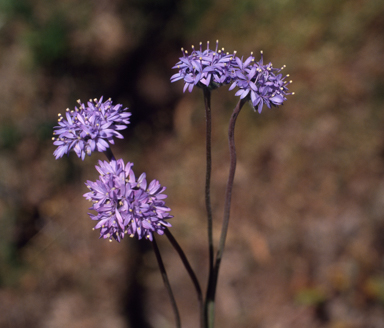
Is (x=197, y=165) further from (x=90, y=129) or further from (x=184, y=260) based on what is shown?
(x=90, y=129)

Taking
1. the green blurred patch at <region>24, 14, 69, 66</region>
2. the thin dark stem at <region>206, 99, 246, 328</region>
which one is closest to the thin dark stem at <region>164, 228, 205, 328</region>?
the thin dark stem at <region>206, 99, 246, 328</region>

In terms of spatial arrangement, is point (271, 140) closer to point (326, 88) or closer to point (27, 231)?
point (326, 88)

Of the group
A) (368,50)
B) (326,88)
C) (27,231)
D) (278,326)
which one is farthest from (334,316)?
(27,231)

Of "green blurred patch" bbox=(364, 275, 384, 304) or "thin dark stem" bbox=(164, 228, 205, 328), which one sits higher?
"green blurred patch" bbox=(364, 275, 384, 304)

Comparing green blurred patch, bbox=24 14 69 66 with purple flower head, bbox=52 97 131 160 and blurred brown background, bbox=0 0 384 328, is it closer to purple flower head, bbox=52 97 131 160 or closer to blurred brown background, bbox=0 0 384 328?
blurred brown background, bbox=0 0 384 328

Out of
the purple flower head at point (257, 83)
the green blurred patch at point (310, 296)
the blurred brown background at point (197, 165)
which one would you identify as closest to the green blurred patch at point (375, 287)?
the blurred brown background at point (197, 165)

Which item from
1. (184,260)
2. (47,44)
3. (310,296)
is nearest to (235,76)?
(184,260)

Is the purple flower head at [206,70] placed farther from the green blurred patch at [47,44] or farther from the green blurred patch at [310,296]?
the green blurred patch at [47,44]
